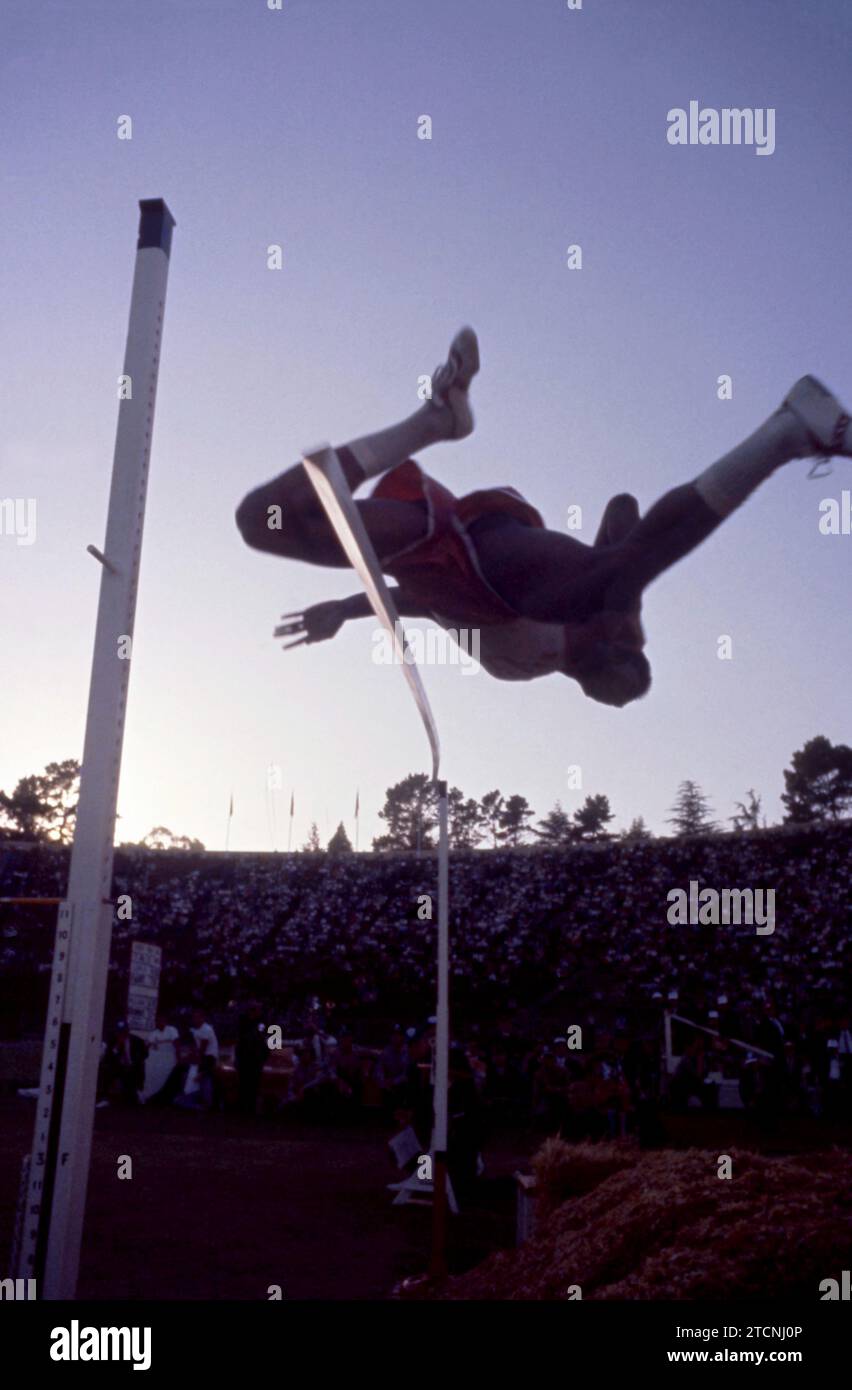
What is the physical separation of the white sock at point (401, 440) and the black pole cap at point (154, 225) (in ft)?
8.06

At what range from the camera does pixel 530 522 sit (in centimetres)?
285

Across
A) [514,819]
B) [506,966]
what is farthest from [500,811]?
[506,966]

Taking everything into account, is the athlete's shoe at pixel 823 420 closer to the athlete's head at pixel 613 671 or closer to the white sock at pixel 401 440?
the athlete's head at pixel 613 671

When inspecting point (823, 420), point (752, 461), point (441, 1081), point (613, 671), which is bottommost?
point (441, 1081)

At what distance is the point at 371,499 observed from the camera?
271 cm

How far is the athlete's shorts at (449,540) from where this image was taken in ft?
8.96

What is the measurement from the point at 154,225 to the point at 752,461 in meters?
3.18

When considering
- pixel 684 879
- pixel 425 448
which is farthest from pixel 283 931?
pixel 425 448

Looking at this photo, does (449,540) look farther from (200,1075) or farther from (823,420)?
(200,1075)

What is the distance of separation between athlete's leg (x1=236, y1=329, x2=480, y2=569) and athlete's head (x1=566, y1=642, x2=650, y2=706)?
53 cm
